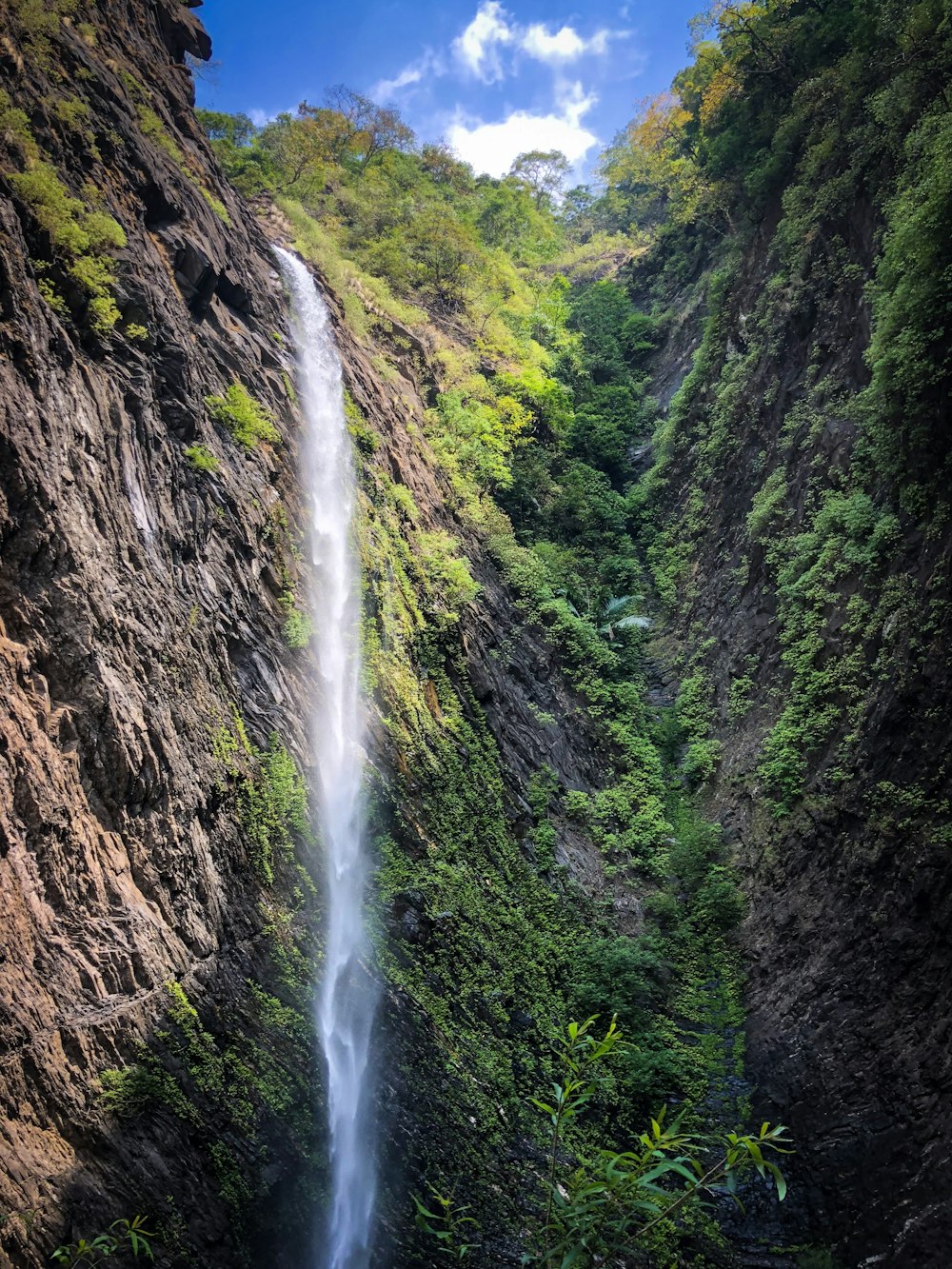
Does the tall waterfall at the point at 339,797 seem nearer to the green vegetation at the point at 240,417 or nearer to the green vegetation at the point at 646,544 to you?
the green vegetation at the point at 646,544

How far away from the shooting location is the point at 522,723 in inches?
642

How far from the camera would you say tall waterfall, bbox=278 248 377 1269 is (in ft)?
28.6

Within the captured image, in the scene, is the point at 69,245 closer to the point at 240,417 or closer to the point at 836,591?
the point at 240,417

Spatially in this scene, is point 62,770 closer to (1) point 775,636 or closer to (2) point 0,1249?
(2) point 0,1249

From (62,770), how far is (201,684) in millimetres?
2554

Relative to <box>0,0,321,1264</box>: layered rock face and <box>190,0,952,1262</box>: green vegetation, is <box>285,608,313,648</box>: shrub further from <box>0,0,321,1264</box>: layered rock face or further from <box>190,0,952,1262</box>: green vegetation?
<box>190,0,952,1262</box>: green vegetation

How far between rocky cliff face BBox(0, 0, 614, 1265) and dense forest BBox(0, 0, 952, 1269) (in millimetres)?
58

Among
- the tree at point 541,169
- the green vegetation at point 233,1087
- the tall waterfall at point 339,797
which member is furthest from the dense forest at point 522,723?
the tree at point 541,169

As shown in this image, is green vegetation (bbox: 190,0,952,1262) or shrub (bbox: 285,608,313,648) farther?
shrub (bbox: 285,608,313,648)

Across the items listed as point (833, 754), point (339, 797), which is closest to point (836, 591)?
point (833, 754)

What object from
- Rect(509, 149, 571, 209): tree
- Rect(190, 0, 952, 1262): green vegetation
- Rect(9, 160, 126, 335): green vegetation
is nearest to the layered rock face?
Rect(9, 160, 126, 335): green vegetation

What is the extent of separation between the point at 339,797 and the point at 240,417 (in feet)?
21.9

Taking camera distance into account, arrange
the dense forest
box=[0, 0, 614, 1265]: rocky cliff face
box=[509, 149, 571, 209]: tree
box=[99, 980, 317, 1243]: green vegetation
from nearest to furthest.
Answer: box=[0, 0, 614, 1265]: rocky cliff face, box=[99, 980, 317, 1243]: green vegetation, the dense forest, box=[509, 149, 571, 209]: tree

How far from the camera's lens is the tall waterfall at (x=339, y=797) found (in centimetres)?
873
